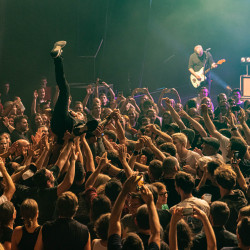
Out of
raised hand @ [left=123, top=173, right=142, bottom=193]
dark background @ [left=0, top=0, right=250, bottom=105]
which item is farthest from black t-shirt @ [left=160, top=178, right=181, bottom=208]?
dark background @ [left=0, top=0, right=250, bottom=105]

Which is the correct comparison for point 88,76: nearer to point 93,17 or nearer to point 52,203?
point 93,17

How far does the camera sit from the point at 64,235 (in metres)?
3.26

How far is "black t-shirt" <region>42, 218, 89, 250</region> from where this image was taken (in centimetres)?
325

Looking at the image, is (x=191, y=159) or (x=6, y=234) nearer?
(x=6, y=234)

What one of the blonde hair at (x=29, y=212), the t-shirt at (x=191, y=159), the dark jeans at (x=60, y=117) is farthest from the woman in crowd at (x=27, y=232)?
the t-shirt at (x=191, y=159)

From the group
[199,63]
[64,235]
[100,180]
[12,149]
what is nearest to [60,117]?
[12,149]

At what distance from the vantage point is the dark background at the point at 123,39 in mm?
12039

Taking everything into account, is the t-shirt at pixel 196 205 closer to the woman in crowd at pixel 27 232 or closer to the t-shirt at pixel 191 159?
the woman in crowd at pixel 27 232

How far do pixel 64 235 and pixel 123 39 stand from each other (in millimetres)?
11686

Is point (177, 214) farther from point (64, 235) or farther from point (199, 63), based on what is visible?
point (199, 63)

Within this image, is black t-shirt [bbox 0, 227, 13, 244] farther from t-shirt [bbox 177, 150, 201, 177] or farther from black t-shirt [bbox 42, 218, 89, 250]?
Answer: t-shirt [bbox 177, 150, 201, 177]

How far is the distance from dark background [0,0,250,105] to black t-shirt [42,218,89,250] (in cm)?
910

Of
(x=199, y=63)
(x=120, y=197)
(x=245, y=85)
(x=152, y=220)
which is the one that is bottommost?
(x=152, y=220)

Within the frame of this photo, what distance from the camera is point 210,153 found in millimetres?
5750
